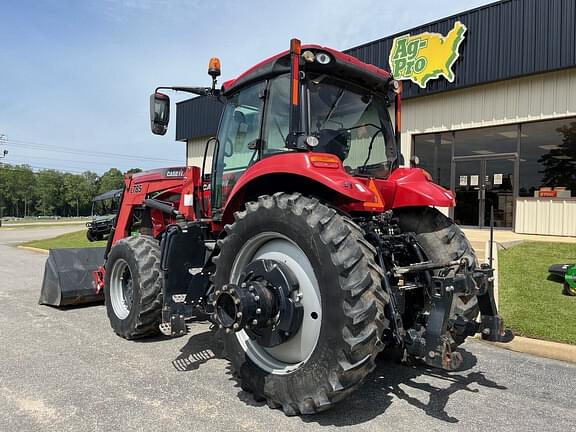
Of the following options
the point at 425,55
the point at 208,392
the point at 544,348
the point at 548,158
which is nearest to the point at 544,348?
the point at 544,348

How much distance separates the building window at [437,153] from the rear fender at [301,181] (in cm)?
1051

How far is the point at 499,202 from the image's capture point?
1253cm

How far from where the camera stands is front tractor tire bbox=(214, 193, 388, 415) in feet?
9.65

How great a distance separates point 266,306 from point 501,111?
10.9 meters

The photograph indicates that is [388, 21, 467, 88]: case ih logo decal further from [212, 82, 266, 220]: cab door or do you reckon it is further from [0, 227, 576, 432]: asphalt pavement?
[212, 82, 266, 220]: cab door

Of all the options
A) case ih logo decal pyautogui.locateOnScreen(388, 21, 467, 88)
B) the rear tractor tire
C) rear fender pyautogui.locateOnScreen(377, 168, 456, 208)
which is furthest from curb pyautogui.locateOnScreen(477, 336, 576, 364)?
case ih logo decal pyautogui.locateOnScreen(388, 21, 467, 88)

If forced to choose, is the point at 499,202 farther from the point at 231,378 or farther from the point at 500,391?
the point at 231,378

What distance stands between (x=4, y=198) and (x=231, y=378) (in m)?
112

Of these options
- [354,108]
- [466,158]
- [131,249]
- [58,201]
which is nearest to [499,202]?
[466,158]

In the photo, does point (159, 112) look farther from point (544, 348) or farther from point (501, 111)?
point (501, 111)

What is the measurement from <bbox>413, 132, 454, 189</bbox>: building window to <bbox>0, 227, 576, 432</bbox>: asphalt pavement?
9088 millimetres

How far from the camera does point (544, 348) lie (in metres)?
4.87

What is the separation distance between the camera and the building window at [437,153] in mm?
13398

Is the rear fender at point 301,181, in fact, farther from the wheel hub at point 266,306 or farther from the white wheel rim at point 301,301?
the wheel hub at point 266,306
